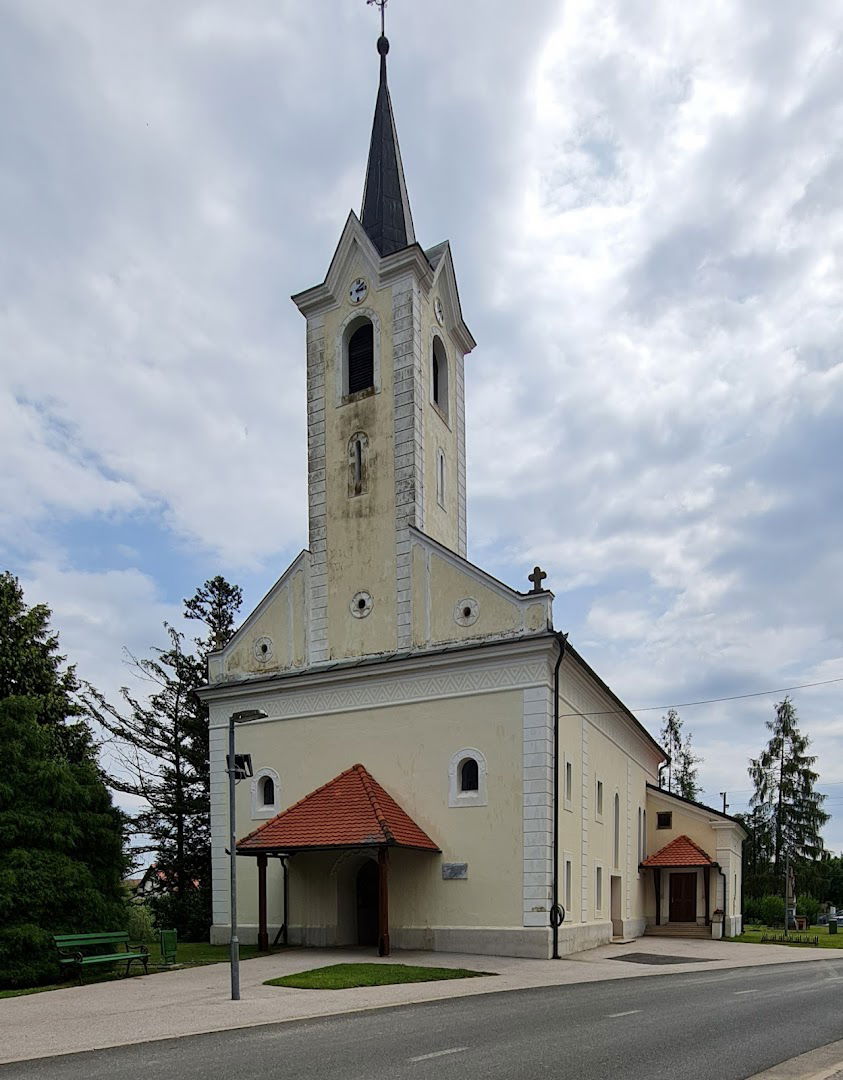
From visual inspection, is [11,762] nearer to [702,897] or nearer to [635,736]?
[635,736]

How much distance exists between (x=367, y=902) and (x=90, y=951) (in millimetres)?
7388

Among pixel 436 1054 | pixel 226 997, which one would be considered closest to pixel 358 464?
pixel 226 997

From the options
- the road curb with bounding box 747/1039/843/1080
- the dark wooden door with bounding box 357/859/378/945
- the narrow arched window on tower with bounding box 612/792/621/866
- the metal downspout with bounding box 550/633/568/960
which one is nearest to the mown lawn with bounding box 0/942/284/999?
the dark wooden door with bounding box 357/859/378/945

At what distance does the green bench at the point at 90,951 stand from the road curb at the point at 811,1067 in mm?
13404

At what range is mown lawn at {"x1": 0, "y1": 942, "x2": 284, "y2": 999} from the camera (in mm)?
17734

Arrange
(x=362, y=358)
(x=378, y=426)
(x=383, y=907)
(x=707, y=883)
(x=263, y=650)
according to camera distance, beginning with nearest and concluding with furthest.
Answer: (x=383, y=907)
(x=378, y=426)
(x=263, y=650)
(x=362, y=358)
(x=707, y=883)

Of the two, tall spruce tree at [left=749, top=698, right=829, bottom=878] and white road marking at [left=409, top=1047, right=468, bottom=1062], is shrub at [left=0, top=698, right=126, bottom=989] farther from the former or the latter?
tall spruce tree at [left=749, top=698, right=829, bottom=878]

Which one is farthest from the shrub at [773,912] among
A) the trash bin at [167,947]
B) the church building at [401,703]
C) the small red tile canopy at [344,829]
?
the trash bin at [167,947]

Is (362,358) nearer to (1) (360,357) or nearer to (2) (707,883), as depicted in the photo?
(1) (360,357)

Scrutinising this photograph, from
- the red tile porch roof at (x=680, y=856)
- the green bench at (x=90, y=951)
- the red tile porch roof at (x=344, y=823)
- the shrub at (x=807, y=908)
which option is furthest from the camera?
the shrub at (x=807, y=908)

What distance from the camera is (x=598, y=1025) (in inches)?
462

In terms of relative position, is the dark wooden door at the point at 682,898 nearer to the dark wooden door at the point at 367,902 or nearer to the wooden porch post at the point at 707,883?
the wooden porch post at the point at 707,883

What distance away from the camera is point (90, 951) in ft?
65.3

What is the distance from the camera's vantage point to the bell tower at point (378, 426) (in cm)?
2598
